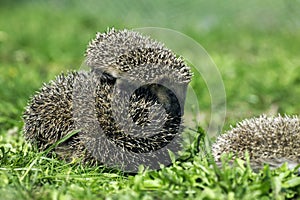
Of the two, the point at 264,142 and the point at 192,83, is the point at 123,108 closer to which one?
the point at 264,142

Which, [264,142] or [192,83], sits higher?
[192,83]

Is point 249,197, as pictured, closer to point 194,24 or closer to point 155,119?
point 155,119

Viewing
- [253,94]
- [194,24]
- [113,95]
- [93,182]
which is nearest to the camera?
[93,182]

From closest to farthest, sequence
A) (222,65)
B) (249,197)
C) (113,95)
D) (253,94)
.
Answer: (249,197)
(113,95)
(253,94)
(222,65)

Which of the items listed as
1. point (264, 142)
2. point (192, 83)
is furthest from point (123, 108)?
point (192, 83)

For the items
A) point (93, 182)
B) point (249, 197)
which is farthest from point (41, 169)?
point (249, 197)

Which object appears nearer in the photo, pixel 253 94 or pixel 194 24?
pixel 253 94

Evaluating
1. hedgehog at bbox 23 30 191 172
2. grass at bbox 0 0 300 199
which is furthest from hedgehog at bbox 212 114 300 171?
hedgehog at bbox 23 30 191 172

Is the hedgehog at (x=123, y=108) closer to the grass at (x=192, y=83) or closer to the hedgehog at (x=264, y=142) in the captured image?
the grass at (x=192, y=83)
